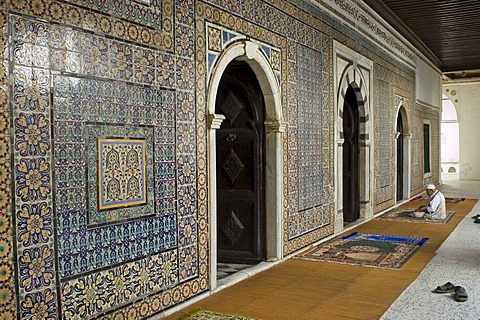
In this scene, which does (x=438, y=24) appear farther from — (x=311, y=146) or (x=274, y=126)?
(x=274, y=126)

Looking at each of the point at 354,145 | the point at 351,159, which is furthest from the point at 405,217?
the point at 354,145

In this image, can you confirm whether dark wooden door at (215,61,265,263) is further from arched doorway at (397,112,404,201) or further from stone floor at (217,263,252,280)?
arched doorway at (397,112,404,201)

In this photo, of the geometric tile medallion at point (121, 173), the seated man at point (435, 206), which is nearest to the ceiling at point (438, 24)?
the seated man at point (435, 206)

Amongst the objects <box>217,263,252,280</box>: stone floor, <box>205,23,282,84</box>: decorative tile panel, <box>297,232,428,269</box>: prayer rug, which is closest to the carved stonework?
<box>217,263,252,280</box>: stone floor

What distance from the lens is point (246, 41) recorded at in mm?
5059

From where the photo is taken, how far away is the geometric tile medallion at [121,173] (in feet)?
11.2

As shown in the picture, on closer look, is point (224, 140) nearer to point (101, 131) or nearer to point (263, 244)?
point (263, 244)

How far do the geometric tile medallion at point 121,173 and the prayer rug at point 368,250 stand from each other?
282 cm

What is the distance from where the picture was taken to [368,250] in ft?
20.6

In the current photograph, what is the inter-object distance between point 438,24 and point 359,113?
9.29 feet

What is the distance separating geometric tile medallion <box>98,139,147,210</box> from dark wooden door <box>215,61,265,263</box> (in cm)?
216

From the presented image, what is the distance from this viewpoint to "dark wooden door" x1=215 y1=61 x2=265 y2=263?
571 centimetres

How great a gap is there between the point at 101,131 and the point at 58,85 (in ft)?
1.42

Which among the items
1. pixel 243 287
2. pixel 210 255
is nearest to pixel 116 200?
pixel 210 255
